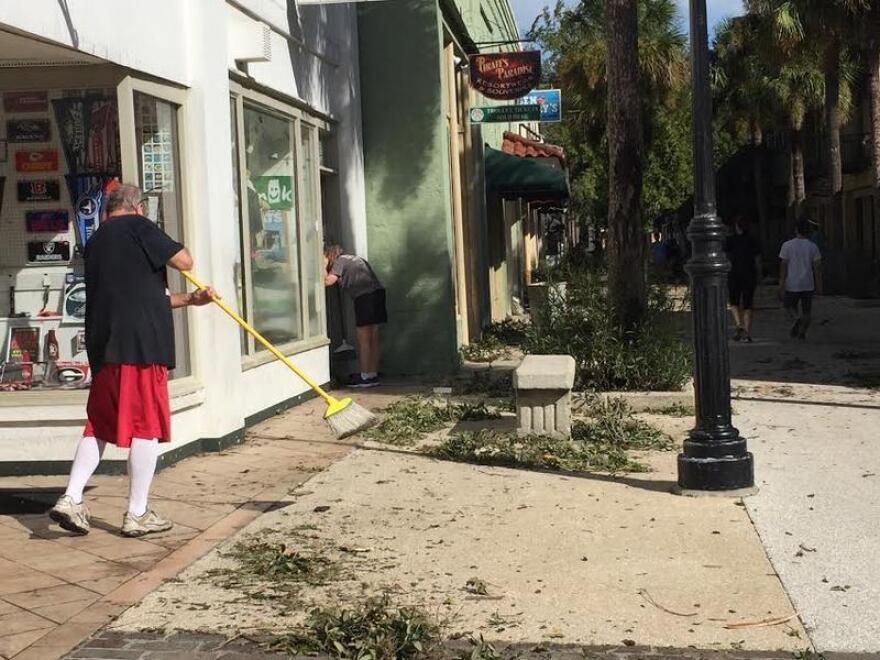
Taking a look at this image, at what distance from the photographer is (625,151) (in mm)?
12156

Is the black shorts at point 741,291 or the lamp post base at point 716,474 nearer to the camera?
the lamp post base at point 716,474

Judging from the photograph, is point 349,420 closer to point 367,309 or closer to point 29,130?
point 29,130

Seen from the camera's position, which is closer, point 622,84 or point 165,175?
point 165,175

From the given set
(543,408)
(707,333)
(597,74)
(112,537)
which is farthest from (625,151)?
(597,74)

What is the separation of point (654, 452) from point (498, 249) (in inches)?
590

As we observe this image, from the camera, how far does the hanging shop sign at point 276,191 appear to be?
11.0m

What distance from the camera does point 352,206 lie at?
1418 centimetres

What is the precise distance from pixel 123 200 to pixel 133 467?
1406 mm

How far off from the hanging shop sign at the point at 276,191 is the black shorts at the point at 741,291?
7588 millimetres

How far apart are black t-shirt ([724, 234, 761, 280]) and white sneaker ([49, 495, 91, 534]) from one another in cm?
1242

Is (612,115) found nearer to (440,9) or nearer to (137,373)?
(440,9)

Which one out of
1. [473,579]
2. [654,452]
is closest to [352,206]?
[654,452]

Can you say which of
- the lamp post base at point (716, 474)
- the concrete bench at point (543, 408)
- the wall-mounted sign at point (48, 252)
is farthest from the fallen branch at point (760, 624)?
the wall-mounted sign at point (48, 252)

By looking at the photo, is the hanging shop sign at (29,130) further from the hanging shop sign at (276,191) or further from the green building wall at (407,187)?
the green building wall at (407,187)
